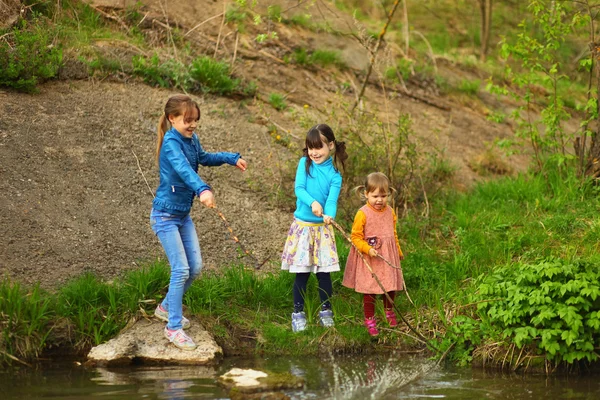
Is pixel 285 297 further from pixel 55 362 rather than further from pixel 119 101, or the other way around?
pixel 119 101

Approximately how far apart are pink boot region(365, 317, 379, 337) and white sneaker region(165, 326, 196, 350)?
56.8 inches

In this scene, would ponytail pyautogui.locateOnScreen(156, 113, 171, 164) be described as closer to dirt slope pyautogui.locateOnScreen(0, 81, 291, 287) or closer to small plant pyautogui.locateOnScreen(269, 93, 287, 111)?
dirt slope pyautogui.locateOnScreen(0, 81, 291, 287)

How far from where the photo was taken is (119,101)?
366 inches

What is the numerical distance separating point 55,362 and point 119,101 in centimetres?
395

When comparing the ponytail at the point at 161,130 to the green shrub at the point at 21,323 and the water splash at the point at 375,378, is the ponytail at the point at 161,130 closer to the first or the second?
the green shrub at the point at 21,323

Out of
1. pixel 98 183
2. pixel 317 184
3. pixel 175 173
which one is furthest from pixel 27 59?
pixel 317 184

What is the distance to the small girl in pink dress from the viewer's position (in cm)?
654

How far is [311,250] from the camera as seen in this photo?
652 cm

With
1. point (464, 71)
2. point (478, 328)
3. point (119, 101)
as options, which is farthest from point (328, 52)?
point (478, 328)

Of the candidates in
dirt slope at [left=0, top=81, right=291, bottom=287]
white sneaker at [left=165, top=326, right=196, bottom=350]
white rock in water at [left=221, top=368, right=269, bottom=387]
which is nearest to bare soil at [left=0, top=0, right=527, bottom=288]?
dirt slope at [left=0, top=81, right=291, bottom=287]

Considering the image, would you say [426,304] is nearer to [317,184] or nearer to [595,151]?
[317,184]

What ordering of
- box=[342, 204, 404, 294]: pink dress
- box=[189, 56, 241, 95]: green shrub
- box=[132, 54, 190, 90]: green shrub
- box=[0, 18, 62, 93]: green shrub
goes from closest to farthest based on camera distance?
box=[342, 204, 404, 294]: pink dress
box=[0, 18, 62, 93]: green shrub
box=[132, 54, 190, 90]: green shrub
box=[189, 56, 241, 95]: green shrub

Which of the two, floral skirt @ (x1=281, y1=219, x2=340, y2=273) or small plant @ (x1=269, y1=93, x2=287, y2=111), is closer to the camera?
floral skirt @ (x1=281, y1=219, x2=340, y2=273)

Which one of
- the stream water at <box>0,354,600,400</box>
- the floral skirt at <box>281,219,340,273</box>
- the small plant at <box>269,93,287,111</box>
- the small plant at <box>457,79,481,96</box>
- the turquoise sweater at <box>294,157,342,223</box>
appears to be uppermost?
the small plant at <box>457,79,481,96</box>
